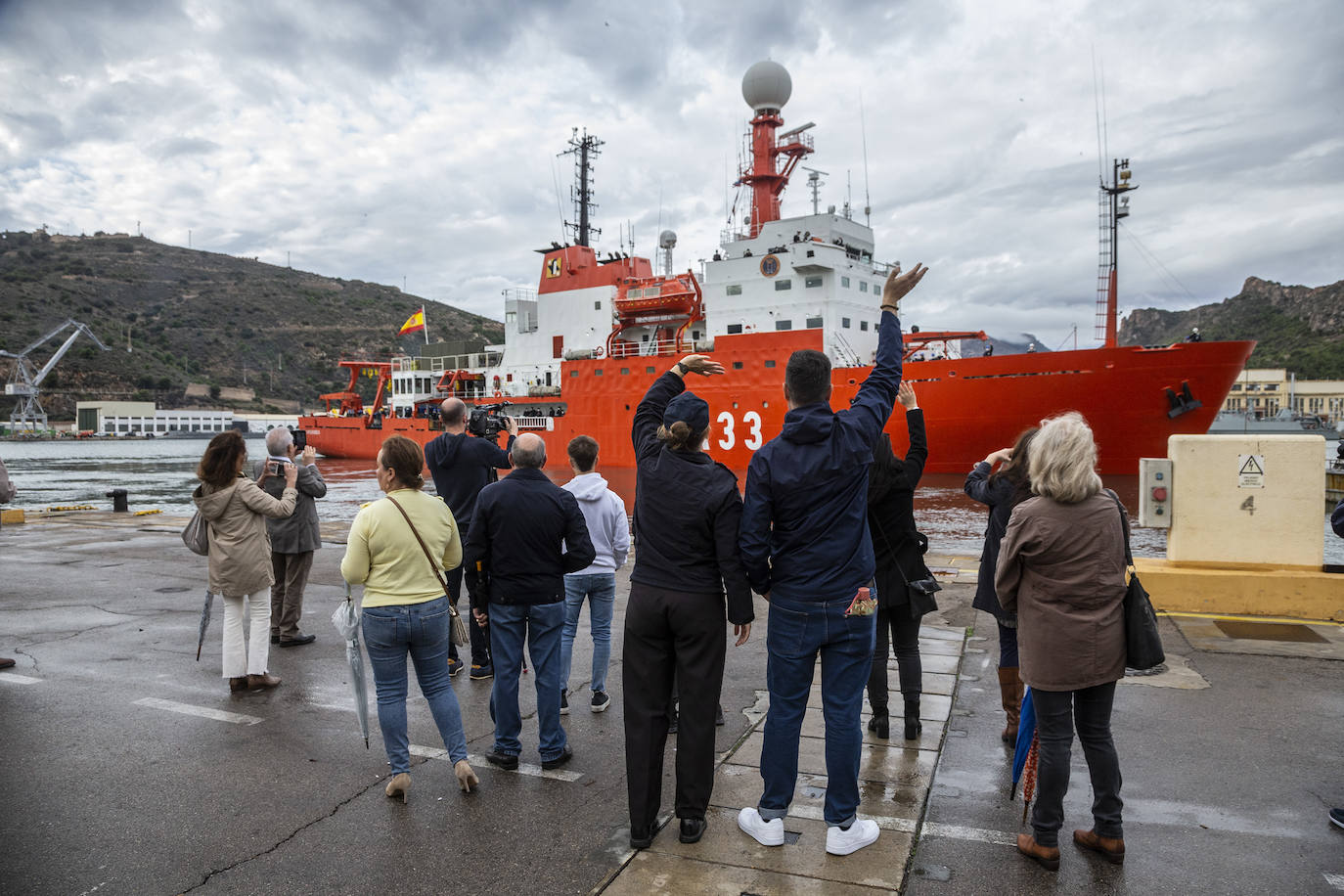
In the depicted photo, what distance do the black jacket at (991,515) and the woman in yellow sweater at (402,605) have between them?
2444mm

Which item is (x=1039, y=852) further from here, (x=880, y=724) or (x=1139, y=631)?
(x=880, y=724)

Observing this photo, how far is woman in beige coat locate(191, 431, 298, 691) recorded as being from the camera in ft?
14.6

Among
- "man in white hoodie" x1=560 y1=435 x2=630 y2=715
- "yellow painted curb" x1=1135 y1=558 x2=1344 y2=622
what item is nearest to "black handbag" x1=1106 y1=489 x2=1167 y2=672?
"man in white hoodie" x1=560 y1=435 x2=630 y2=715

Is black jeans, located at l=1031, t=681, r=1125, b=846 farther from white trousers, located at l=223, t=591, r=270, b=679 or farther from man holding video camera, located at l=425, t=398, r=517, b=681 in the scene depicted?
white trousers, located at l=223, t=591, r=270, b=679

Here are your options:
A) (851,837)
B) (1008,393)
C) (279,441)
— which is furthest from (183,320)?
(851,837)

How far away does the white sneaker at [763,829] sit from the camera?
2682 millimetres

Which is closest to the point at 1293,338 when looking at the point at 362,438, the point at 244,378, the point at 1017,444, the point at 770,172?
the point at 770,172

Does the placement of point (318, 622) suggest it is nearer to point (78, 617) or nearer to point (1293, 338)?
point (78, 617)

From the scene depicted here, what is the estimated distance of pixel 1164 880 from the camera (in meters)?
2.45

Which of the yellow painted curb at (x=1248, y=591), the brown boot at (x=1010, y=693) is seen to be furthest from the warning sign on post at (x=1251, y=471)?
the brown boot at (x=1010, y=693)

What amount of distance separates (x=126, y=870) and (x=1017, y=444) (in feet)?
12.2

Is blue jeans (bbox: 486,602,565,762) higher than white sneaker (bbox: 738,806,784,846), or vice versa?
blue jeans (bbox: 486,602,565,762)

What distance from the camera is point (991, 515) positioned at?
3748 millimetres

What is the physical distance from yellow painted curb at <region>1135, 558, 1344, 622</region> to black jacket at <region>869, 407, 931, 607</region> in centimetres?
328
